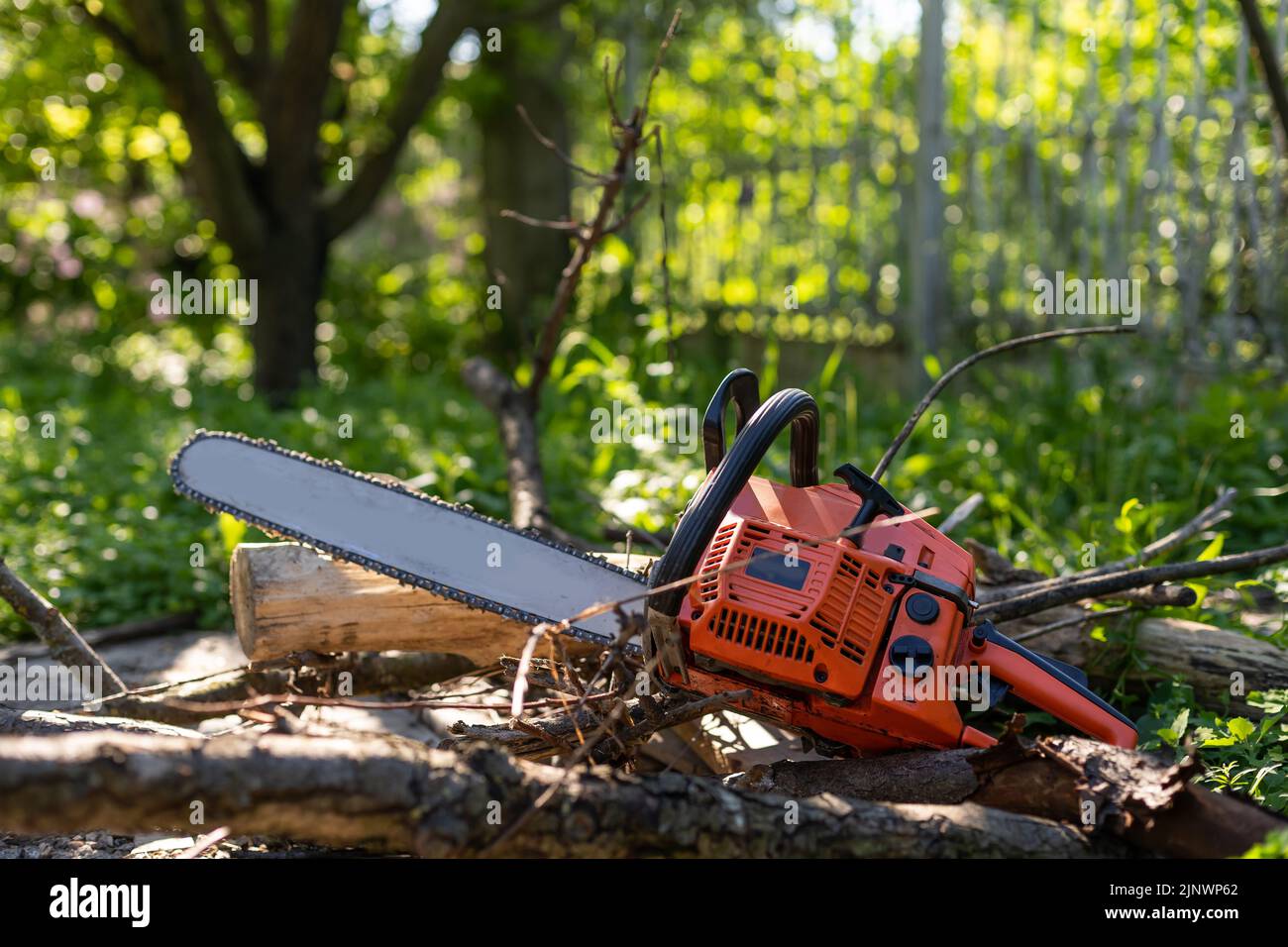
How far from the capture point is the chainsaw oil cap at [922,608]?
2143 mm

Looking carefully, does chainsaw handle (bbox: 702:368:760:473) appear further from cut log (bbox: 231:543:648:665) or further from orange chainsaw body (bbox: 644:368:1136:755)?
cut log (bbox: 231:543:648:665)

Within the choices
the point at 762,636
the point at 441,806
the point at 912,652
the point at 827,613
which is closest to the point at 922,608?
the point at 912,652

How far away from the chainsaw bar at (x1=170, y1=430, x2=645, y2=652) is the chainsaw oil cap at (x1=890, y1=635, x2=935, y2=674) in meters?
0.61

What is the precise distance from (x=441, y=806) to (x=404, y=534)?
3.32 ft

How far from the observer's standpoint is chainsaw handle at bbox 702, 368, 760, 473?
7.55 feet

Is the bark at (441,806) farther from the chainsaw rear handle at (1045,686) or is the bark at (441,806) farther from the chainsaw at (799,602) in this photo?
the chainsaw rear handle at (1045,686)

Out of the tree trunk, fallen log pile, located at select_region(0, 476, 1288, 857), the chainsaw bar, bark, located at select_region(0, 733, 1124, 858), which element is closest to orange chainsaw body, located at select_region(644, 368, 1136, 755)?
fallen log pile, located at select_region(0, 476, 1288, 857)

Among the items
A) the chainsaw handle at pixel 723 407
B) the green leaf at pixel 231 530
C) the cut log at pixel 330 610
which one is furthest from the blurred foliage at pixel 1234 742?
the green leaf at pixel 231 530

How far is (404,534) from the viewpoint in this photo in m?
2.67

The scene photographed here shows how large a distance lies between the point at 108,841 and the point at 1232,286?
5.13 meters

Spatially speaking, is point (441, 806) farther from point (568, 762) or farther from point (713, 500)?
point (713, 500)

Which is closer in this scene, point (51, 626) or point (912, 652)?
point (912, 652)
